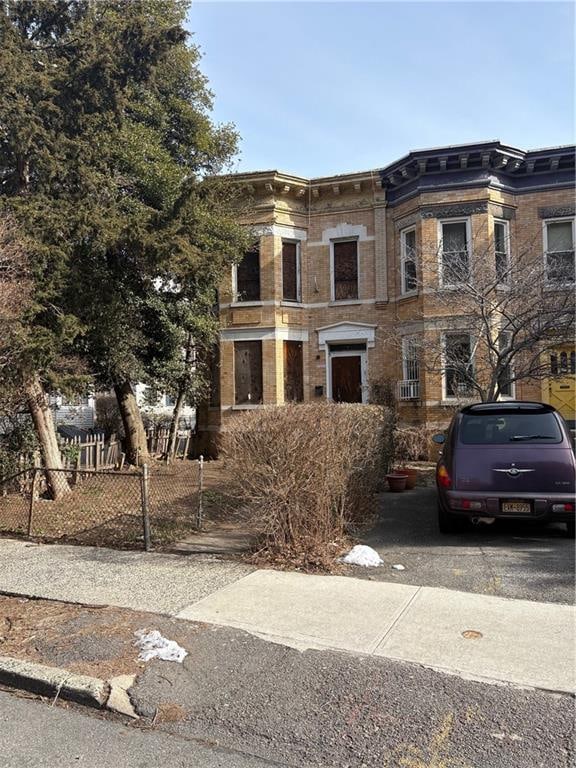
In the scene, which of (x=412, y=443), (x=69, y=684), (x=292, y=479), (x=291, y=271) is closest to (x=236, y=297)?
(x=291, y=271)

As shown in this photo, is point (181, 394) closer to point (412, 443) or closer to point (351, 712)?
point (412, 443)

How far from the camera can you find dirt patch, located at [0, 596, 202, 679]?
13.3 ft

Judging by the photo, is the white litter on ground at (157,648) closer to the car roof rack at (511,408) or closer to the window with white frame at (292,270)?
the car roof rack at (511,408)

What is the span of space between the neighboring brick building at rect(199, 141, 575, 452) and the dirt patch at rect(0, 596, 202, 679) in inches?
492

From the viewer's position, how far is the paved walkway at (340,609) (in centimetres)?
397

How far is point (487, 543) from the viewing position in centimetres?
691

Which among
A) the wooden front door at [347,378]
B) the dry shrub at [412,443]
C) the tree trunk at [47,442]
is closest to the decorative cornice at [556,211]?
the wooden front door at [347,378]

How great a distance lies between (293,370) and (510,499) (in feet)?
39.8

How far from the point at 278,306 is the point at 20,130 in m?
9.61

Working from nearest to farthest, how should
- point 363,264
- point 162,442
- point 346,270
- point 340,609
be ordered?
point 340,609
point 162,442
point 363,264
point 346,270

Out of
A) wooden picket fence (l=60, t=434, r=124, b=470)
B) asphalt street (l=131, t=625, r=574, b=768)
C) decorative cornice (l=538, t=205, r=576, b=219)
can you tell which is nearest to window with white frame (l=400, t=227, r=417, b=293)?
decorative cornice (l=538, t=205, r=576, b=219)

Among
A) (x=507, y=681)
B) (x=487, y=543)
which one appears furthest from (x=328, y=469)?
(x=507, y=681)

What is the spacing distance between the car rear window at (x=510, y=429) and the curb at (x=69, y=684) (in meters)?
4.90

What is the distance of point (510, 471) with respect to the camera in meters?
6.67
